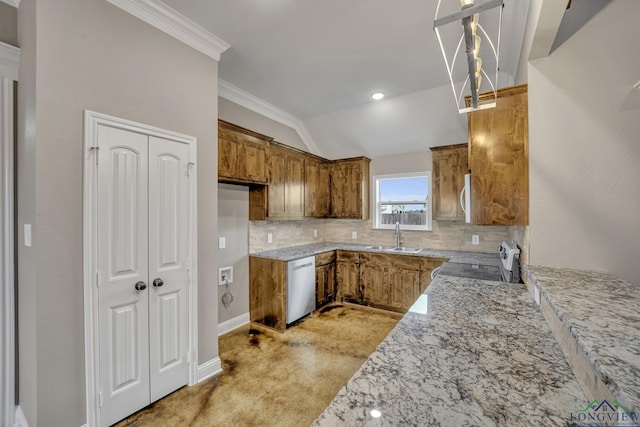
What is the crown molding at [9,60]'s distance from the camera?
71.4 inches

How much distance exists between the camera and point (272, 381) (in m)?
2.39

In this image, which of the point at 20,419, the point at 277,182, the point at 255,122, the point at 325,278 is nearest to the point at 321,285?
the point at 325,278

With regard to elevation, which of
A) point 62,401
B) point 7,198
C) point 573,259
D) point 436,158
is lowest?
point 62,401

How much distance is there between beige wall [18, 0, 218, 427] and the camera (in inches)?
62.1

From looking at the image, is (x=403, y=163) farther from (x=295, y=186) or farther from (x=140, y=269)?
(x=140, y=269)

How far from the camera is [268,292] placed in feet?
11.6

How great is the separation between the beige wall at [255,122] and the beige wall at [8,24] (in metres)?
1.66

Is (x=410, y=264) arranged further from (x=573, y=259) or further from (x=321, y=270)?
(x=573, y=259)

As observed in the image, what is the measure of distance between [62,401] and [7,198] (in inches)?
53.3

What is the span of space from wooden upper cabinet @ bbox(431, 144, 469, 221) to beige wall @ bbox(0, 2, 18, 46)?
428cm

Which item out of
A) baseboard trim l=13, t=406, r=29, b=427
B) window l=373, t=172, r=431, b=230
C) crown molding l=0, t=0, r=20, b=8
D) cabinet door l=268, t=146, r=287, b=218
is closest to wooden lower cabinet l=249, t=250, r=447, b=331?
cabinet door l=268, t=146, r=287, b=218

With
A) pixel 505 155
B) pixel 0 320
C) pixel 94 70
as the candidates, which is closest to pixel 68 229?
pixel 0 320

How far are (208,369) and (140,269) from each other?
1.10 m

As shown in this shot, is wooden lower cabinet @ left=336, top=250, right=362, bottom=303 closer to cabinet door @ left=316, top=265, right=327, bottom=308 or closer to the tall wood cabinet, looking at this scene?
cabinet door @ left=316, top=265, right=327, bottom=308
